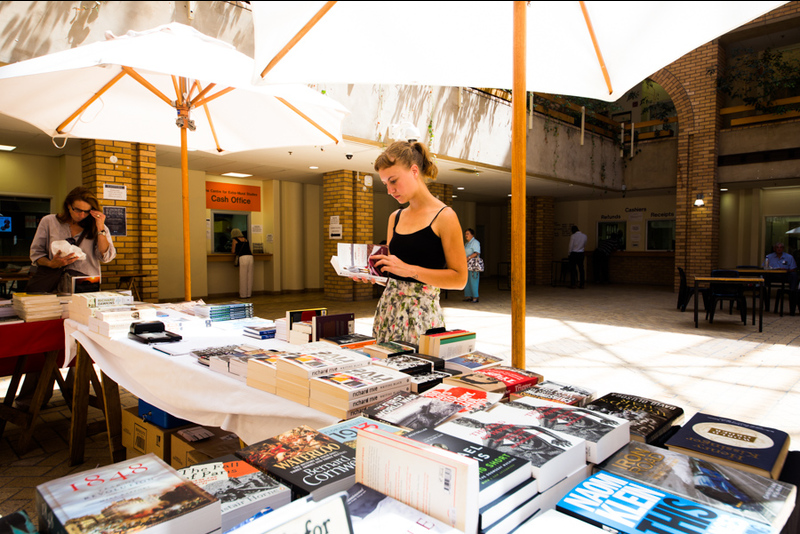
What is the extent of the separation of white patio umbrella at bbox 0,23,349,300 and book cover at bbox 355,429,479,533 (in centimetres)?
191

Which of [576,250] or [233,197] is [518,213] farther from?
[576,250]

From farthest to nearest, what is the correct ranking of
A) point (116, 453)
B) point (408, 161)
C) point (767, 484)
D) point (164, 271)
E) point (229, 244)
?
point (229, 244) → point (164, 271) → point (116, 453) → point (408, 161) → point (767, 484)

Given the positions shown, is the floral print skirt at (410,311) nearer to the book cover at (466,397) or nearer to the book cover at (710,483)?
the book cover at (466,397)

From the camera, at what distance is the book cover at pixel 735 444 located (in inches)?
39.6

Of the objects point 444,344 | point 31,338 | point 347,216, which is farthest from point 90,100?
point 347,216

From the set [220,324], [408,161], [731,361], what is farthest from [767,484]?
[731,361]

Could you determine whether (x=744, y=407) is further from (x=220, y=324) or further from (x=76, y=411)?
(x=76, y=411)

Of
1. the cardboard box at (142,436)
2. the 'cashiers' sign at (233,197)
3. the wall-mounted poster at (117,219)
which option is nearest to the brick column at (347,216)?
the 'cashiers' sign at (233,197)

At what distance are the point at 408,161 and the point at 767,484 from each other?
1774 millimetres

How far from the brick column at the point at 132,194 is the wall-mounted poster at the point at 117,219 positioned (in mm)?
44

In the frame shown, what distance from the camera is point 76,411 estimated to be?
2877mm

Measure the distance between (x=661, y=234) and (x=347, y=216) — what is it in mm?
12311

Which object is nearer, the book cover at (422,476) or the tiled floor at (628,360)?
the book cover at (422,476)

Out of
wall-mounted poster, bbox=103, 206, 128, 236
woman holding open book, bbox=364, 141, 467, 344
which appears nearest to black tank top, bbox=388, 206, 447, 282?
woman holding open book, bbox=364, 141, 467, 344
